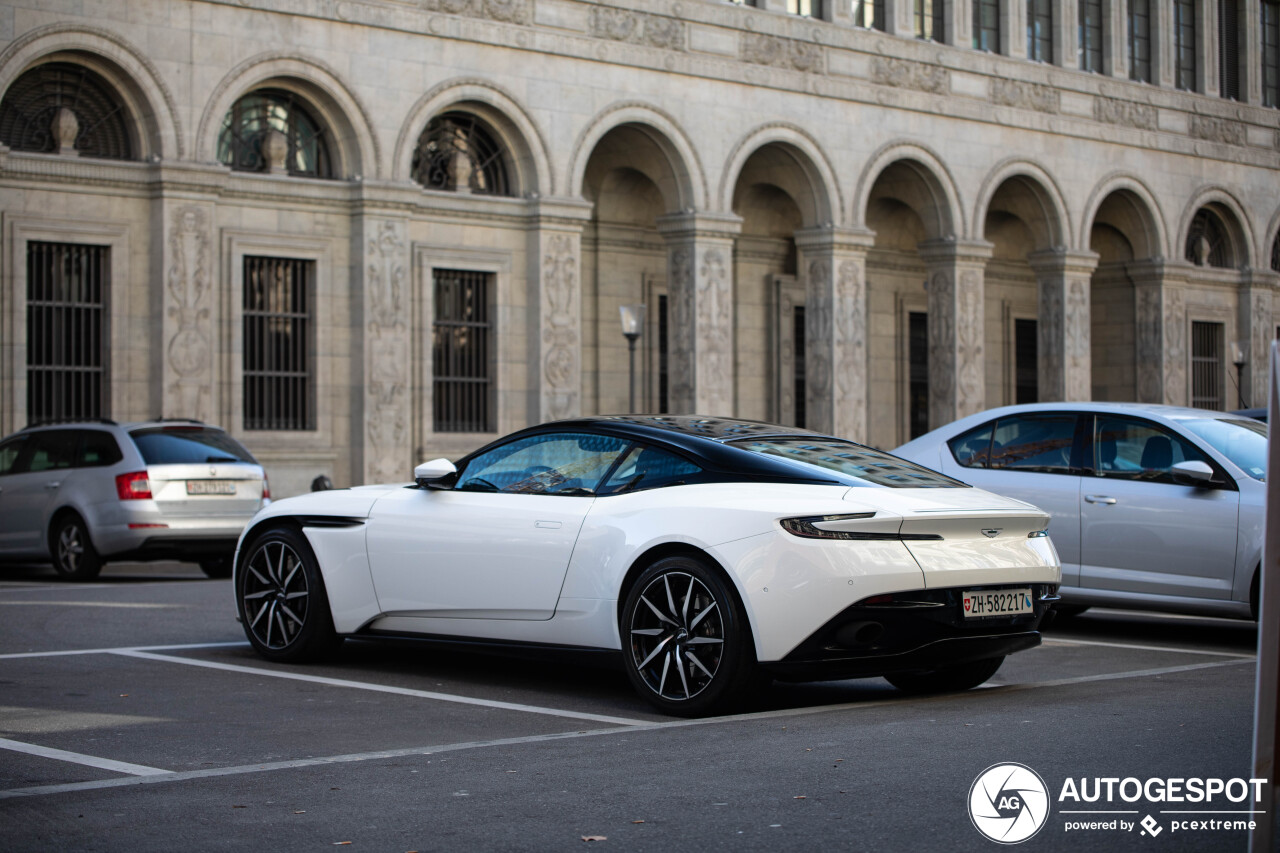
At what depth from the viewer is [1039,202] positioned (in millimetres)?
33406

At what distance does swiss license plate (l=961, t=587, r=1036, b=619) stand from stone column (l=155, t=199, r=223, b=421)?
16.8m

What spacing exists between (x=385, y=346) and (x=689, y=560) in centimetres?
1771

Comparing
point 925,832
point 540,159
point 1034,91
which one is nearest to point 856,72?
point 1034,91

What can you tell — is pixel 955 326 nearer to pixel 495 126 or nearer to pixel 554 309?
pixel 554 309

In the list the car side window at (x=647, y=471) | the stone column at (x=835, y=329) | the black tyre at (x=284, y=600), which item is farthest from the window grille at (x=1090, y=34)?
the car side window at (x=647, y=471)

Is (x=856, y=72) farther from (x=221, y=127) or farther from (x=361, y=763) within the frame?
(x=361, y=763)

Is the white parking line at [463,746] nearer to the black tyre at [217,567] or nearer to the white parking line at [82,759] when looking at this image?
the white parking line at [82,759]

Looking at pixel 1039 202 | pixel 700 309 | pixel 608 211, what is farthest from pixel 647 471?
pixel 1039 202

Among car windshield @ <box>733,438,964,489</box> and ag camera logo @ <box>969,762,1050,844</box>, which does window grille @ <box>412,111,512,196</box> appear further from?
ag camera logo @ <box>969,762,1050,844</box>

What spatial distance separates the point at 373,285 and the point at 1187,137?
68.4 feet

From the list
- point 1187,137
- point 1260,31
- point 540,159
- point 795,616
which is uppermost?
point 1260,31

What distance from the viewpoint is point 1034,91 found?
108 ft

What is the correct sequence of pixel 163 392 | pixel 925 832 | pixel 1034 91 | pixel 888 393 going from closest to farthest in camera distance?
pixel 925 832, pixel 163 392, pixel 1034 91, pixel 888 393

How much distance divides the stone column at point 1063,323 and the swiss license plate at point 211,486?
70.8ft
